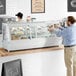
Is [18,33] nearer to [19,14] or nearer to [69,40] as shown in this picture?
[69,40]

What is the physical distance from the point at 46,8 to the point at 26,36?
236 centimetres

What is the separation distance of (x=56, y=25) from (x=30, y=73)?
848 millimetres

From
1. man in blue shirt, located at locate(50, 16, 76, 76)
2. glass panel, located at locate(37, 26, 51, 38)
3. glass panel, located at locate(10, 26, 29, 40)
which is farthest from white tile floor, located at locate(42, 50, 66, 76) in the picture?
glass panel, located at locate(10, 26, 29, 40)

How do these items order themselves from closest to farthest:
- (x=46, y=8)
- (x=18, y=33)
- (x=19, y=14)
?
(x=18, y=33)
(x=19, y=14)
(x=46, y=8)

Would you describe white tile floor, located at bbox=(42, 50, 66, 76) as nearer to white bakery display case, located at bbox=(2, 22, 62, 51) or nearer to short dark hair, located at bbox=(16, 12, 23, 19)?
white bakery display case, located at bbox=(2, 22, 62, 51)

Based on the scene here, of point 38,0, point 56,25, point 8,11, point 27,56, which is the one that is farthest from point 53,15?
point 27,56

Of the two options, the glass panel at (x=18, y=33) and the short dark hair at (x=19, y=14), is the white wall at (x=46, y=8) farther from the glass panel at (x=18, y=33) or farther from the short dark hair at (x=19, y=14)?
the glass panel at (x=18, y=33)

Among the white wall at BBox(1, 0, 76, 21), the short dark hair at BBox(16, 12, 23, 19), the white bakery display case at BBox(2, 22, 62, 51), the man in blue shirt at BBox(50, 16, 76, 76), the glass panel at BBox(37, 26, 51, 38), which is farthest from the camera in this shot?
the white wall at BBox(1, 0, 76, 21)

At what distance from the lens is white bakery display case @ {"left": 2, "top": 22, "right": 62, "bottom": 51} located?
2984 millimetres

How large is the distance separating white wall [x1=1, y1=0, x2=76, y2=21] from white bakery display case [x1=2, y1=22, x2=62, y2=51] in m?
1.86

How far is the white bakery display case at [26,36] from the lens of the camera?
9.79 feet

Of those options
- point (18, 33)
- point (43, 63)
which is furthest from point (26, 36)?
point (43, 63)

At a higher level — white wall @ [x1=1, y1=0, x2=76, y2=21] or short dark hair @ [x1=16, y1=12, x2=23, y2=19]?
white wall @ [x1=1, y1=0, x2=76, y2=21]

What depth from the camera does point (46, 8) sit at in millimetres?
5316
